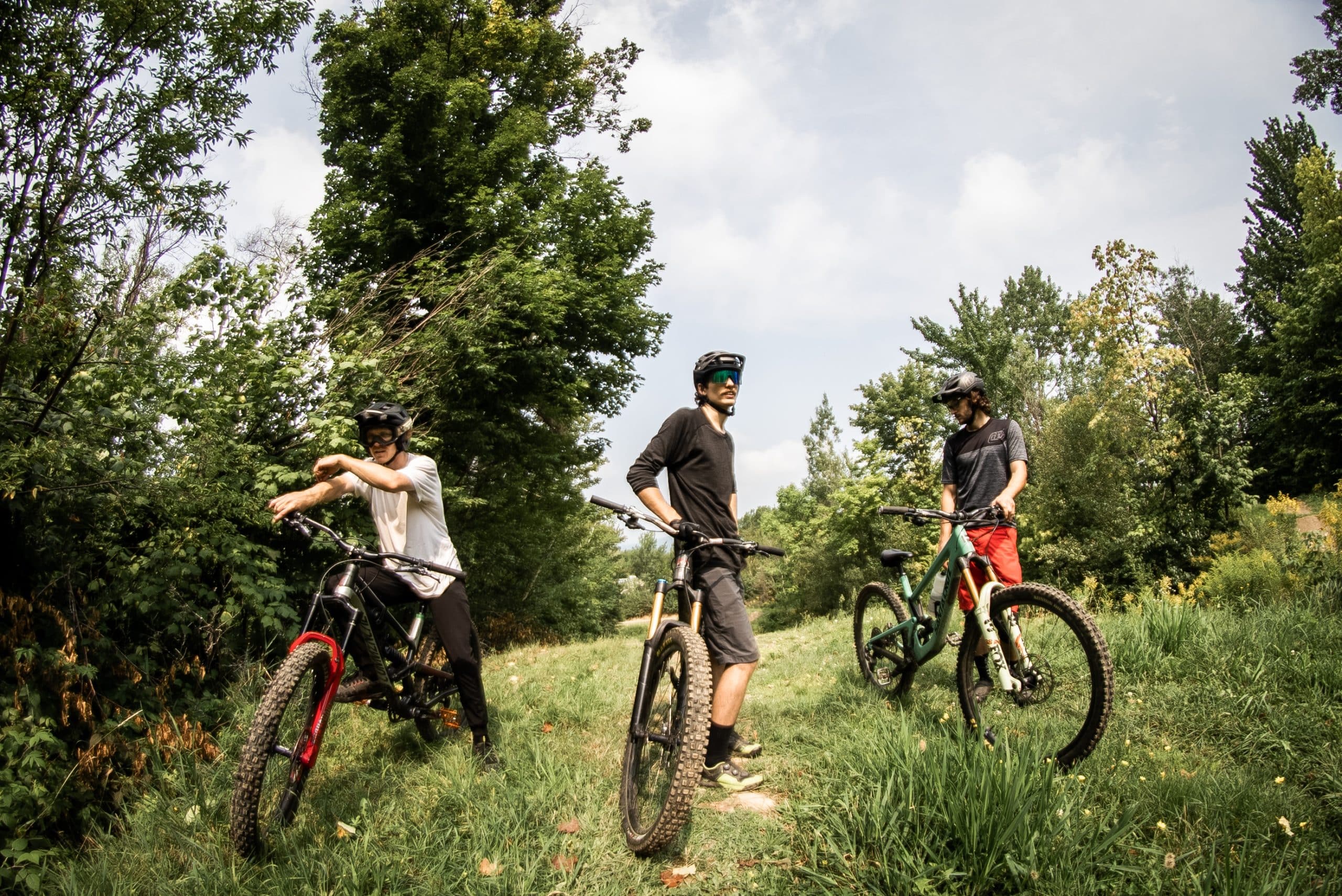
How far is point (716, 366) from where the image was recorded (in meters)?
3.83

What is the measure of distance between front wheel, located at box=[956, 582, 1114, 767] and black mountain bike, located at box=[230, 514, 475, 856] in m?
2.77

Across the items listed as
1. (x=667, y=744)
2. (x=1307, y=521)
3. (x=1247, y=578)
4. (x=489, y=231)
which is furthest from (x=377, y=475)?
(x=1307, y=521)

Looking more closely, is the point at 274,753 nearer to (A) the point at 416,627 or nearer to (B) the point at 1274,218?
(A) the point at 416,627

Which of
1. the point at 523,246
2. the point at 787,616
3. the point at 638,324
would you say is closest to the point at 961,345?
the point at 787,616

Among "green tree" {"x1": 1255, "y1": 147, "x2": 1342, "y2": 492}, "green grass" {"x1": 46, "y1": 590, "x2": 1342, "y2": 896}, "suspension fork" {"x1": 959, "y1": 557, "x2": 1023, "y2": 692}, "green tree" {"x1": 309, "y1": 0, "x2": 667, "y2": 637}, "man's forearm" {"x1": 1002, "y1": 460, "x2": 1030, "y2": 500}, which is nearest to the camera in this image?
"green grass" {"x1": 46, "y1": 590, "x2": 1342, "y2": 896}

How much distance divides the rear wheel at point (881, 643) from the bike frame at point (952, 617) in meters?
0.03

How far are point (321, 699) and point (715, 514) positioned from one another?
6.71ft

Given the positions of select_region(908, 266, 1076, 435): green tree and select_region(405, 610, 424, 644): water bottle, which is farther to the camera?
select_region(908, 266, 1076, 435): green tree

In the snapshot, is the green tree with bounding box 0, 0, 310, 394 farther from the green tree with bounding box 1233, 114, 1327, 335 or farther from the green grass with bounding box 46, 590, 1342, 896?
the green tree with bounding box 1233, 114, 1327, 335

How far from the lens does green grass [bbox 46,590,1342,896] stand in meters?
2.38

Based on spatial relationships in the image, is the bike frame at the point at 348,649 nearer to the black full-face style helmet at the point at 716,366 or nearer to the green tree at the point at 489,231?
the black full-face style helmet at the point at 716,366

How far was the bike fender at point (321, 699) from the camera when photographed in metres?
3.04

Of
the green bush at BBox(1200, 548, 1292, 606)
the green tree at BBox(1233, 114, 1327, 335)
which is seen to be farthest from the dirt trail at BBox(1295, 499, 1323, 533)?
the green tree at BBox(1233, 114, 1327, 335)

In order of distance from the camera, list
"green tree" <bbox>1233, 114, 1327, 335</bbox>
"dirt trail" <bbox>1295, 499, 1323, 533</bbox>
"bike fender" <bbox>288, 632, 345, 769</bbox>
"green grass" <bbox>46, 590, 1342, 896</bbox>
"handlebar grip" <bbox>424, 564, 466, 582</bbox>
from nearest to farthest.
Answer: "green grass" <bbox>46, 590, 1342, 896</bbox>, "bike fender" <bbox>288, 632, 345, 769</bbox>, "handlebar grip" <bbox>424, 564, 466, 582</bbox>, "dirt trail" <bbox>1295, 499, 1323, 533</bbox>, "green tree" <bbox>1233, 114, 1327, 335</bbox>
